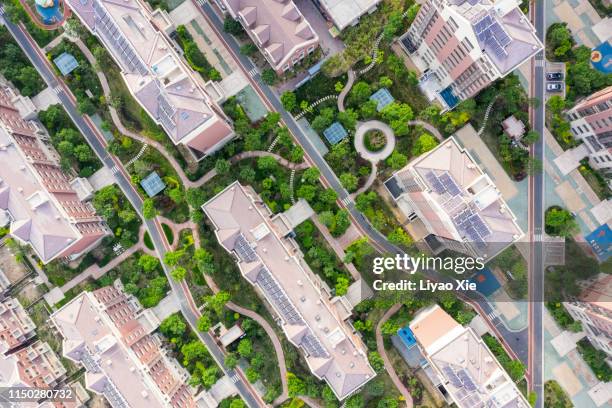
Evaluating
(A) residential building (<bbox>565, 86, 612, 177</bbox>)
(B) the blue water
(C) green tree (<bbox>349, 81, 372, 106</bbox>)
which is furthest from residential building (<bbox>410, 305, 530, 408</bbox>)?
(B) the blue water

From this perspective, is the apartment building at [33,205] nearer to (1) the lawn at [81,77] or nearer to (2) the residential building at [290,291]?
(1) the lawn at [81,77]

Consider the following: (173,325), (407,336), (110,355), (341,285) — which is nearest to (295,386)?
(341,285)

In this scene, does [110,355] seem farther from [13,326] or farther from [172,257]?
[13,326]

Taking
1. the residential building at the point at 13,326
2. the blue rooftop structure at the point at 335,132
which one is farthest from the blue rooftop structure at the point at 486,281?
the residential building at the point at 13,326

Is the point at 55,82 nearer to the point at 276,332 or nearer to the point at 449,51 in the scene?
the point at 276,332

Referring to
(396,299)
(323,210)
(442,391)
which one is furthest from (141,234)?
(442,391)
